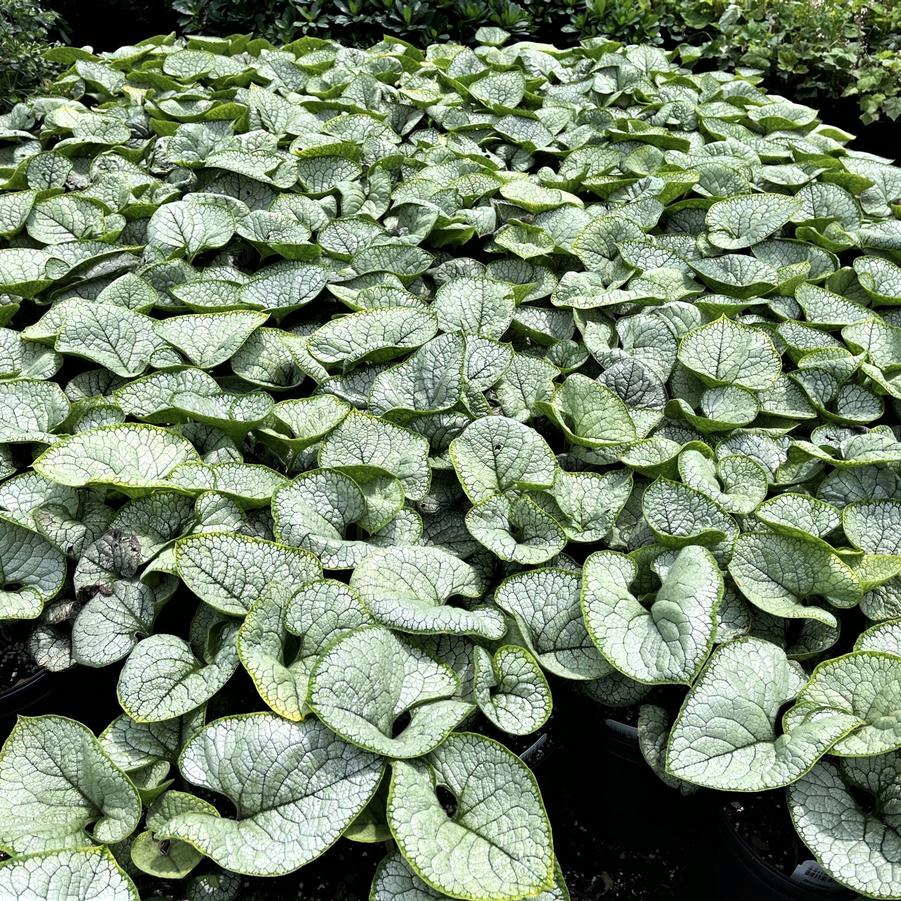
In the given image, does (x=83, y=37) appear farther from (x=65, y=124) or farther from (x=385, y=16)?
(x=65, y=124)

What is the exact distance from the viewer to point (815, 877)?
149 cm

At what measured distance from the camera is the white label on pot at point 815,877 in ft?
4.85

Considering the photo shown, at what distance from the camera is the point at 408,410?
1960 millimetres

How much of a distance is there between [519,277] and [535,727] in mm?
1553

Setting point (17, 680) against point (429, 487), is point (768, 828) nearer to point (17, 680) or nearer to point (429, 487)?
point (429, 487)

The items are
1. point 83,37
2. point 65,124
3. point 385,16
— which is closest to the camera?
point 65,124

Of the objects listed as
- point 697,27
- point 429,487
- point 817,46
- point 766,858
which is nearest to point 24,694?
point 429,487

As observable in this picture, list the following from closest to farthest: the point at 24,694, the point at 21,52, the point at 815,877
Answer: the point at 815,877, the point at 24,694, the point at 21,52

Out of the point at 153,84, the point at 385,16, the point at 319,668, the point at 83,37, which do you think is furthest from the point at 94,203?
the point at 83,37

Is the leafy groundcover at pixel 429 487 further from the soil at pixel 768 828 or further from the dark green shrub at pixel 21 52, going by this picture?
the dark green shrub at pixel 21 52

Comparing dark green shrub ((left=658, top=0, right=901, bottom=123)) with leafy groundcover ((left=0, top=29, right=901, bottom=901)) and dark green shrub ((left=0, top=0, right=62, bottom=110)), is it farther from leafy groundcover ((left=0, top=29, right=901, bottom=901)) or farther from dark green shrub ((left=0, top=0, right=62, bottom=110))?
dark green shrub ((left=0, top=0, right=62, bottom=110))

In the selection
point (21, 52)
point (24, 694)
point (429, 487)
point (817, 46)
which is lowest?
point (24, 694)

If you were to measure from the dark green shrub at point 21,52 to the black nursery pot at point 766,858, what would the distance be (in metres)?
3.90

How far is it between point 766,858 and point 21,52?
13.5ft
